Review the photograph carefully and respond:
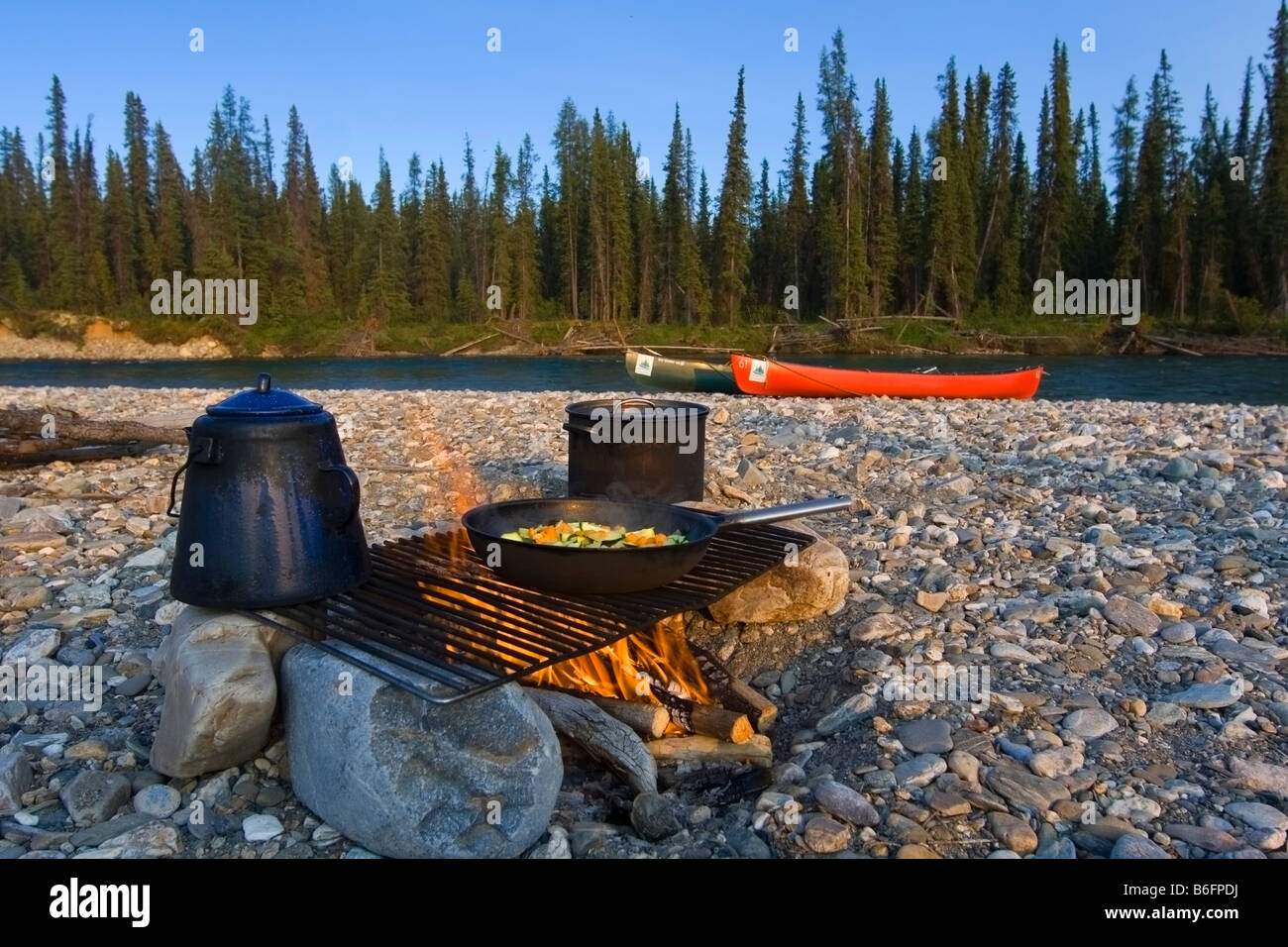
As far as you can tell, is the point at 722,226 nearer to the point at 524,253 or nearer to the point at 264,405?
the point at 524,253

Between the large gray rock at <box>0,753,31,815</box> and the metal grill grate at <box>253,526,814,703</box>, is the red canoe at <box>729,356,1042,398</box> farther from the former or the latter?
the large gray rock at <box>0,753,31,815</box>

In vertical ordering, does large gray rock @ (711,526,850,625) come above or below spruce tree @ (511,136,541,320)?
below

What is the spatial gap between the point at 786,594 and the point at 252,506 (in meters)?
2.37

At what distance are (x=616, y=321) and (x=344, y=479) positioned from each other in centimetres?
5300

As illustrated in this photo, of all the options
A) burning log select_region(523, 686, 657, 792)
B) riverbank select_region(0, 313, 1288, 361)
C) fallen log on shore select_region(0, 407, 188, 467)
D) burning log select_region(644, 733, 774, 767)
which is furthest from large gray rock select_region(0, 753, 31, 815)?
riverbank select_region(0, 313, 1288, 361)

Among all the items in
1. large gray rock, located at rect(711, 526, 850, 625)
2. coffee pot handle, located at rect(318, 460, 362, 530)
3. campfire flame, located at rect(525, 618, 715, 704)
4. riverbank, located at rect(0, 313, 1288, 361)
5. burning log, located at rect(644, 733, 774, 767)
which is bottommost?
burning log, located at rect(644, 733, 774, 767)

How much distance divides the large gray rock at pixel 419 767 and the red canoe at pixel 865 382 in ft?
46.5

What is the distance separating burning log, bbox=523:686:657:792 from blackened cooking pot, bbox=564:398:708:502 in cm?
199

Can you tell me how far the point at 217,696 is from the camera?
285 cm

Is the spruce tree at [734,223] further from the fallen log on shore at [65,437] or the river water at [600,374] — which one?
the fallen log on shore at [65,437]

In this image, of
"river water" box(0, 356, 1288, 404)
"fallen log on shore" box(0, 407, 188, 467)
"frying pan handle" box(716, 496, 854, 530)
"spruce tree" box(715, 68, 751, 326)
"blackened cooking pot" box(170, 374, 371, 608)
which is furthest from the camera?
"spruce tree" box(715, 68, 751, 326)

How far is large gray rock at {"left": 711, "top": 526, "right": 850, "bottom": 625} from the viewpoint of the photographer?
4.35 m

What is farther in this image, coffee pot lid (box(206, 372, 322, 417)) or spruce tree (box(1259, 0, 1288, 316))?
spruce tree (box(1259, 0, 1288, 316))

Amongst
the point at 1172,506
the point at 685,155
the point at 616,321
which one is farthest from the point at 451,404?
the point at 685,155
